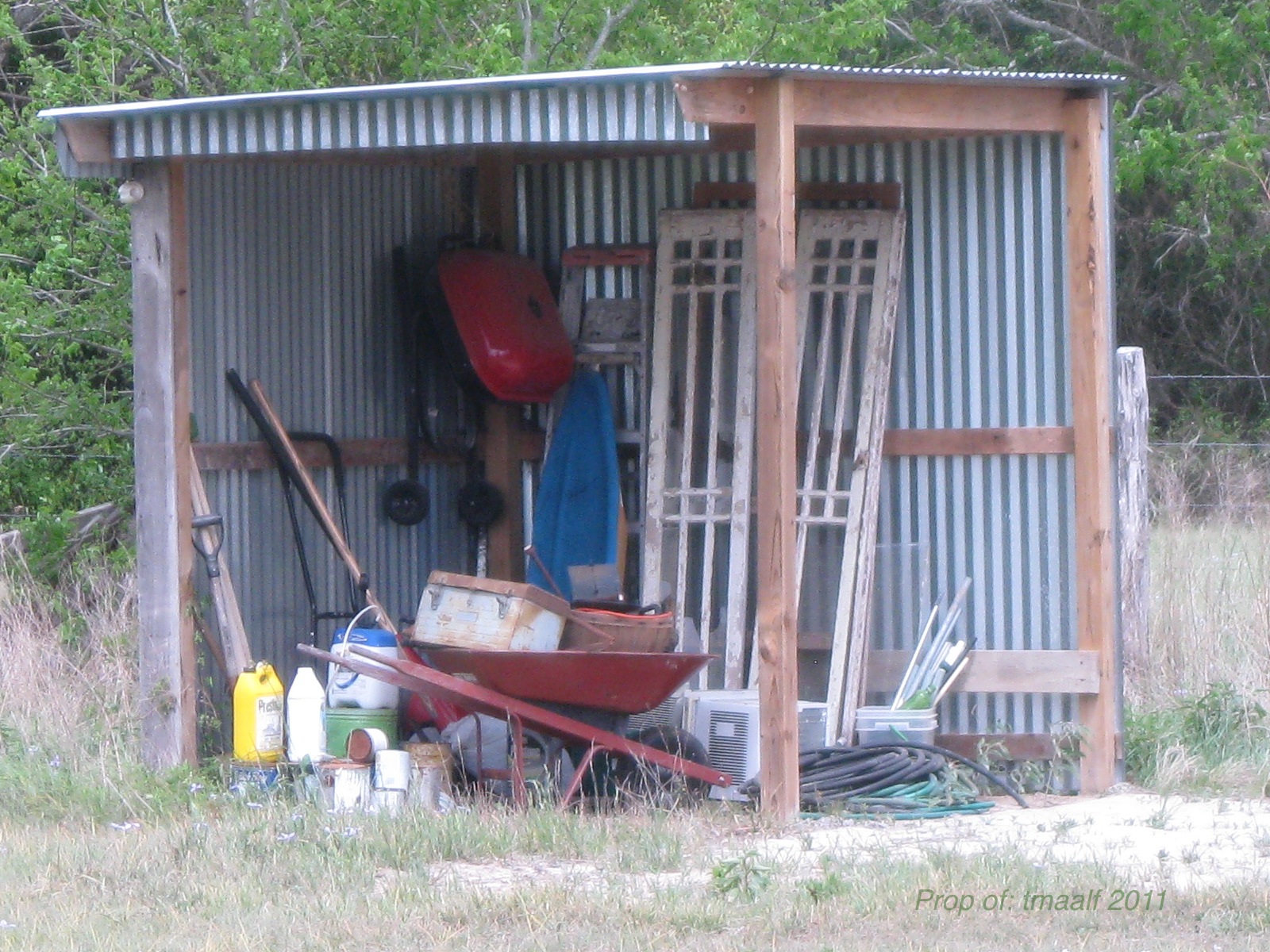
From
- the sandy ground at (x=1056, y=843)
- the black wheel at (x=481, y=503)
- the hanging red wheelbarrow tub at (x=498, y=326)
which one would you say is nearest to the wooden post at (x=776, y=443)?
the sandy ground at (x=1056, y=843)

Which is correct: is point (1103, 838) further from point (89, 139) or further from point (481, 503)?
point (89, 139)

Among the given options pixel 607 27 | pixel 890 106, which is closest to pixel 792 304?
pixel 890 106

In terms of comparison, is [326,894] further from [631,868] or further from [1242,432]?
[1242,432]

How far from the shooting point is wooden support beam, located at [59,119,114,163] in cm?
682

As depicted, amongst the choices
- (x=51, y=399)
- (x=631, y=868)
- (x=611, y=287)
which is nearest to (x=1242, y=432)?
(x=611, y=287)

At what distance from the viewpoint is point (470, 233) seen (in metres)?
8.96

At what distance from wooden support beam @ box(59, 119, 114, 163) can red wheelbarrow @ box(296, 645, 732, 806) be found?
2.20 m

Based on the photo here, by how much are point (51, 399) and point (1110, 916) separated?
23.0 feet

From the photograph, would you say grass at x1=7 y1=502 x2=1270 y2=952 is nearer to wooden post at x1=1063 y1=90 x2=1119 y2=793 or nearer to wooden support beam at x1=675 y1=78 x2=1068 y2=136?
wooden post at x1=1063 y1=90 x2=1119 y2=793

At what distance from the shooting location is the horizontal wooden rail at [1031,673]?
23.0 ft

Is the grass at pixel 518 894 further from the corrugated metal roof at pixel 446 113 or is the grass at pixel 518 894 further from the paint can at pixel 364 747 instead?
the corrugated metal roof at pixel 446 113

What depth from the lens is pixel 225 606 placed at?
294 inches

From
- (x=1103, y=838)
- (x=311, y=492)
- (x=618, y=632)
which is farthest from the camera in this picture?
(x=311, y=492)

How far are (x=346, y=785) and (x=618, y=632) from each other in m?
1.22
